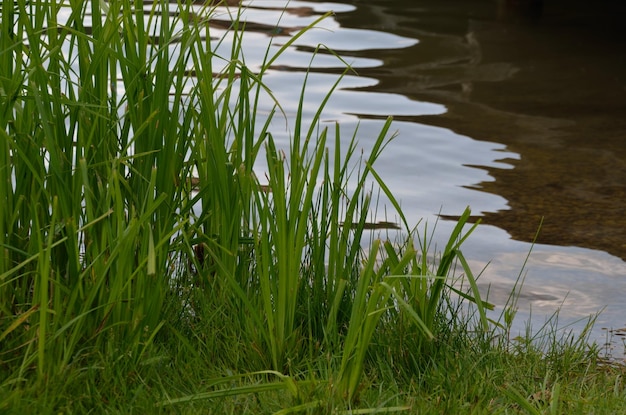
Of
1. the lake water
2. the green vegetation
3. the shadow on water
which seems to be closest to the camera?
the green vegetation

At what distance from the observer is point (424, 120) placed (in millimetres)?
6285

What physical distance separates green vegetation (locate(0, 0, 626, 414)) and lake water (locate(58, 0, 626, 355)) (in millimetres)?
364

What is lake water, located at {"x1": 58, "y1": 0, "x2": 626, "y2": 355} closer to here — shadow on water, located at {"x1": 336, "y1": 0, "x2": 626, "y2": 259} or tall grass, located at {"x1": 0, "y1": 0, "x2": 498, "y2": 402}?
shadow on water, located at {"x1": 336, "y1": 0, "x2": 626, "y2": 259}

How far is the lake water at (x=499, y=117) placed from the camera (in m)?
4.26

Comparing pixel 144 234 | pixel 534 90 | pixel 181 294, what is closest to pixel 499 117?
pixel 534 90

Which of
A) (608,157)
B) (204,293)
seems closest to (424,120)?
(608,157)

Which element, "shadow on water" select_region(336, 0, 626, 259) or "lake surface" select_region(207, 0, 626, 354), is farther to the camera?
"shadow on water" select_region(336, 0, 626, 259)

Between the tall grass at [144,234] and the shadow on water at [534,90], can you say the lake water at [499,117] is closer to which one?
the shadow on water at [534,90]

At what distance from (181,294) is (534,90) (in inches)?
184

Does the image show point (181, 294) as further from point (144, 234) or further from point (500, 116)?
point (500, 116)

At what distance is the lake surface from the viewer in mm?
4281

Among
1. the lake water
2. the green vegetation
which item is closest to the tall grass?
the green vegetation

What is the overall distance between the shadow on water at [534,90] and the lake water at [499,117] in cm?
1

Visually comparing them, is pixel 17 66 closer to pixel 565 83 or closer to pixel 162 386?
pixel 162 386
